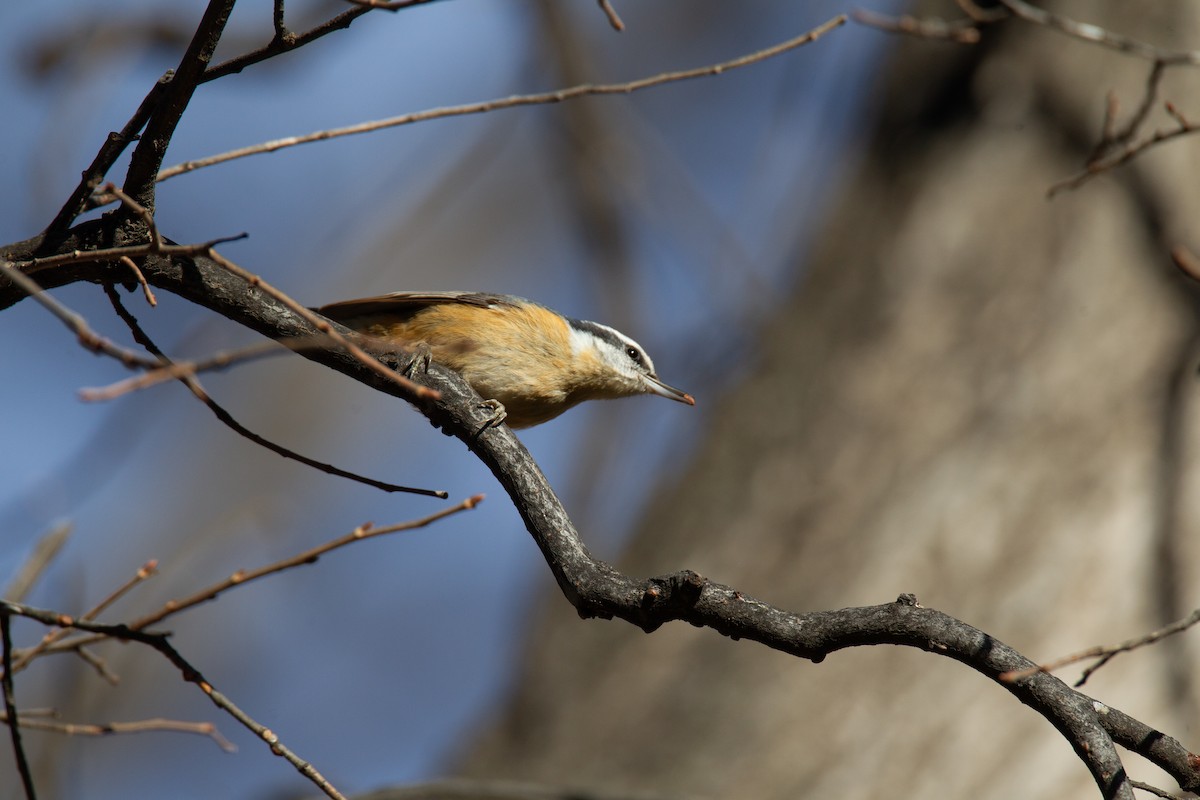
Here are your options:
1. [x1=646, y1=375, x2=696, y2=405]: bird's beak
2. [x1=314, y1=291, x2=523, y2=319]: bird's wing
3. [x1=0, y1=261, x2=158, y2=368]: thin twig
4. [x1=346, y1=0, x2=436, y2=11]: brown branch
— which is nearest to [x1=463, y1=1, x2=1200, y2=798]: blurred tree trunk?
[x1=646, y1=375, x2=696, y2=405]: bird's beak

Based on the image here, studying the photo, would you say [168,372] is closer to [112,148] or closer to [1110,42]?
[112,148]

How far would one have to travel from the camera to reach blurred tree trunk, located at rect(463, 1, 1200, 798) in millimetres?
5016

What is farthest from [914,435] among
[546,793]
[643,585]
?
[643,585]

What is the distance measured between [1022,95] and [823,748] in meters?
3.80

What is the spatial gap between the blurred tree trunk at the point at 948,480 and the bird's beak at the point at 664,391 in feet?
4.04

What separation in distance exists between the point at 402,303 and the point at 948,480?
298cm

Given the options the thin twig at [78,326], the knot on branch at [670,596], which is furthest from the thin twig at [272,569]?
the thin twig at [78,326]

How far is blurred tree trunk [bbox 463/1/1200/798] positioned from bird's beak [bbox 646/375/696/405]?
4.04 ft

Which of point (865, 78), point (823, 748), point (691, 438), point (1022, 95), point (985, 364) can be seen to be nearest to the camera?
point (823, 748)

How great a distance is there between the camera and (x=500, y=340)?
412 centimetres

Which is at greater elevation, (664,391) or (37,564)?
(664,391)

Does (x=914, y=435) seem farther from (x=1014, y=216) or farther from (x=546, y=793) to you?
(x=546, y=793)

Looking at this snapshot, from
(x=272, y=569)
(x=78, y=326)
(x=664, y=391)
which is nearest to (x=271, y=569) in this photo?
(x=272, y=569)

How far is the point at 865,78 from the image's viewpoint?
7598mm
